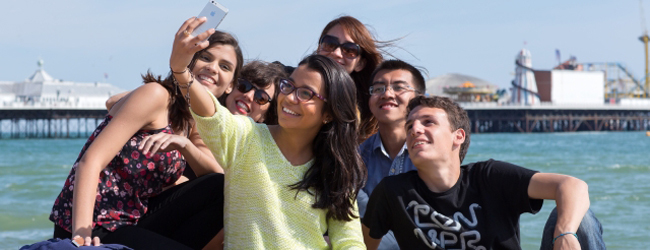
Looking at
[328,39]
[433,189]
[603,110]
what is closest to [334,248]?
[433,189]

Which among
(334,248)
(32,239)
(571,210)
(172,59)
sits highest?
(172,59)

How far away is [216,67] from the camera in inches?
140

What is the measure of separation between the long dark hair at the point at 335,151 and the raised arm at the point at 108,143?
2.24 ft

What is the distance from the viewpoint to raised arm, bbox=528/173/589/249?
2756 mm

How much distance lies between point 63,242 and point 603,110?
67035 millimetres

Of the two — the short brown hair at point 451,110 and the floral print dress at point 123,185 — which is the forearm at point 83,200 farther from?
the short brown hair at point 451,110

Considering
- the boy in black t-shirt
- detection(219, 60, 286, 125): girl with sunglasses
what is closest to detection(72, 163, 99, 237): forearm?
the boy in black t-shirt

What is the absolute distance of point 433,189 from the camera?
10.1 feet

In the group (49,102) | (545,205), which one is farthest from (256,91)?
(49,102)

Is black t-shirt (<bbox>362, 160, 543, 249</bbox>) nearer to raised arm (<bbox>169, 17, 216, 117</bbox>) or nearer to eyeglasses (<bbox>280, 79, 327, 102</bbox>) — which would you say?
eyeglasses (<bbox>280, 79, 327, 102</bbox>)

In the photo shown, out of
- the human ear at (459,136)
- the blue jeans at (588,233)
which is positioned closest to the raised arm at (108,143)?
the human ear at (459,136)

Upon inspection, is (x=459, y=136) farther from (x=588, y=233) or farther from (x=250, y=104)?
(x=250, y=104)

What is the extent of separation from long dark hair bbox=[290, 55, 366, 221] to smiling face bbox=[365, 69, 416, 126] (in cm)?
89

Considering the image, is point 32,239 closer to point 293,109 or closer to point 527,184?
point 293,109
